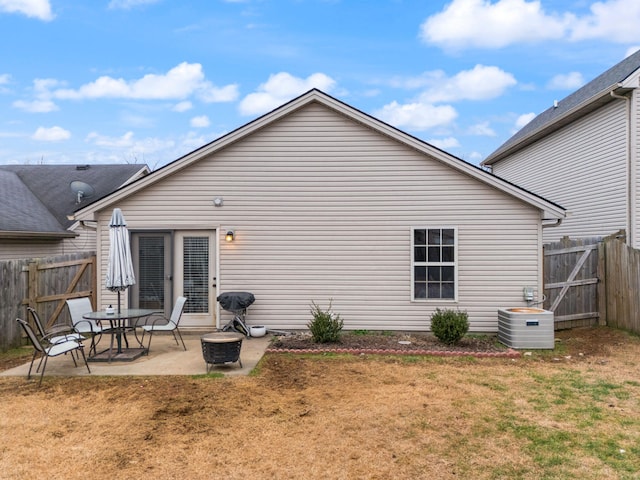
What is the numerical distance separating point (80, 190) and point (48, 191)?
1.65 m

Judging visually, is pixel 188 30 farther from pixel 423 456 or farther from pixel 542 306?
pixel 423 456

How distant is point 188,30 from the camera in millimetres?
14438

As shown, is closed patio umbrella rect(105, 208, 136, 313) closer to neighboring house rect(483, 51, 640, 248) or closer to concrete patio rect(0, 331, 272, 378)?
concrete patio rect(0, 331, 272, 378)

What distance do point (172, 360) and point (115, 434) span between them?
110 inches

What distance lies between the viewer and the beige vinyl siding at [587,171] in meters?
10.3

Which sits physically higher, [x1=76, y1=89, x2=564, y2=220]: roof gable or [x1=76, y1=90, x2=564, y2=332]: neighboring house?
[x1=76, y1=89, x2=564, y2=220]: roof gable

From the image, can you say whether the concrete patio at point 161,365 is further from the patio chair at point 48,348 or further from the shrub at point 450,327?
the shrub at point 450,327

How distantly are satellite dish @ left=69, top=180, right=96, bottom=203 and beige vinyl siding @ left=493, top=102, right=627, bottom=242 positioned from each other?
608 inches

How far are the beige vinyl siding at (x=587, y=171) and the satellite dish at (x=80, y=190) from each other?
15.4 m

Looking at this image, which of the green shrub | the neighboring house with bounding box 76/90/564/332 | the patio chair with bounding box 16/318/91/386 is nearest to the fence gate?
the neighboring house with bounding box 76/90/564/332

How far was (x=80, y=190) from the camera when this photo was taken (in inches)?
607

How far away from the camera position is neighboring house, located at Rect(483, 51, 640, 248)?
982 centimetres

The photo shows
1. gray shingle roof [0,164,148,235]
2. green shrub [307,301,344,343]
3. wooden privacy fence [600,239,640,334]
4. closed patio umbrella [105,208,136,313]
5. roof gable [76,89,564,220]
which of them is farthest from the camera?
gray shingle roof [0,164,148,235]

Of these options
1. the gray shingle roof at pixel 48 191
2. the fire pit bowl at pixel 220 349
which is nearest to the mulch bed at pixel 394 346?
the fire pit bowl at pixel 220 349
